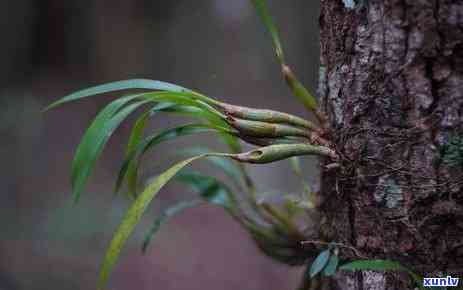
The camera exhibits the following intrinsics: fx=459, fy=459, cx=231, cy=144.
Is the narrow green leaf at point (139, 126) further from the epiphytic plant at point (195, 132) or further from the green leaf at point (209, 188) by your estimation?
the green leaf at point (209, 188)

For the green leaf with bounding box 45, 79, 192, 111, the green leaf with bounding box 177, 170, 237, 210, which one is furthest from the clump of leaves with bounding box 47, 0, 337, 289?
the green leaf with bounding box 177, 170, 237, 210

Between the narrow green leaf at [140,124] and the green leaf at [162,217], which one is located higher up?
the narrow green leaf at [140,124]

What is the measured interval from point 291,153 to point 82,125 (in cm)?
339

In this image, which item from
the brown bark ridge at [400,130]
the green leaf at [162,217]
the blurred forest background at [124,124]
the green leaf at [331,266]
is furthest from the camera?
the blurred forest background at [124,124]

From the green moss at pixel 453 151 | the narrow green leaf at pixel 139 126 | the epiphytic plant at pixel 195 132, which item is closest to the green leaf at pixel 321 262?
the epiphytic plant at pixel 195 132

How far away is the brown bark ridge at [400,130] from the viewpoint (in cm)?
62

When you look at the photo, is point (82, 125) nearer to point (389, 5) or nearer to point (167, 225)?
point (167, 225)

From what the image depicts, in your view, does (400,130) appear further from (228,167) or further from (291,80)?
(228,167)

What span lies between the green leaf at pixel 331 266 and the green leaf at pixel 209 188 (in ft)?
1.07

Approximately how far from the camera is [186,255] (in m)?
2.55

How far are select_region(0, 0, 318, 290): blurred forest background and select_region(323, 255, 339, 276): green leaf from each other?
1.44 m

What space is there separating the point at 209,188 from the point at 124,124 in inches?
111

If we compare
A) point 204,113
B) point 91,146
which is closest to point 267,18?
point 204,113

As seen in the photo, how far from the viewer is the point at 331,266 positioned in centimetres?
73
